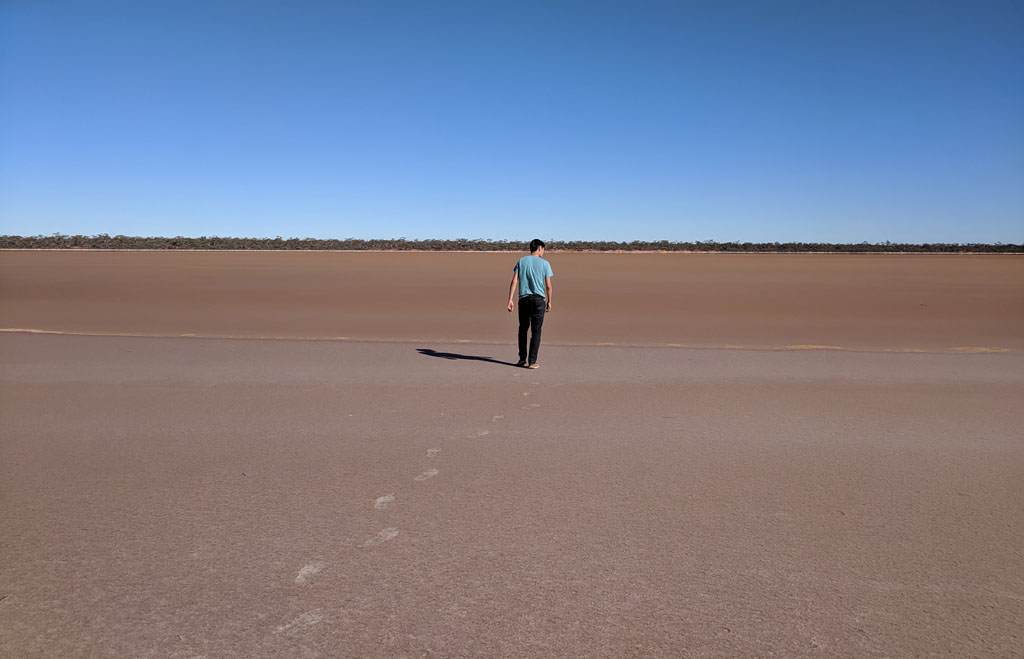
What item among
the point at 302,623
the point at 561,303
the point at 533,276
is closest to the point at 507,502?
the point at 302,623

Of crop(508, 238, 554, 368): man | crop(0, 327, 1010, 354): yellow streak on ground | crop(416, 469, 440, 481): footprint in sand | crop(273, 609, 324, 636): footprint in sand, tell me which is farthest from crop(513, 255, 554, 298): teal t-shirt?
crop(273, 609, 324, 636): footprint in sand

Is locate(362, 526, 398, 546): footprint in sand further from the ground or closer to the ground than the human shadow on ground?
closer to the ground

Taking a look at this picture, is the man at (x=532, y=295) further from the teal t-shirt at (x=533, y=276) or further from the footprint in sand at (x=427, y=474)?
the footprint in sand at (x=427, y=474)

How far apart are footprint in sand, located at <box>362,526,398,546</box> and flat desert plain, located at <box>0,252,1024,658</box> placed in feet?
0.06

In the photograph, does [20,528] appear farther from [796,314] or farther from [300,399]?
[796,314]

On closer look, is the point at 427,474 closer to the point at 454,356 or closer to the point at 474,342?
the point at 454,356

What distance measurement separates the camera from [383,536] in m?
4.05

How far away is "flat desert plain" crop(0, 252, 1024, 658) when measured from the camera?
10.3ft

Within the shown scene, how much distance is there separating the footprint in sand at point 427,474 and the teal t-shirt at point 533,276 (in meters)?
5.20

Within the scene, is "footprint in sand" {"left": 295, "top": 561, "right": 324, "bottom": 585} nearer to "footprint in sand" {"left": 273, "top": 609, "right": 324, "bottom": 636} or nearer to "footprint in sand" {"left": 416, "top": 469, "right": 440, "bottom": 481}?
"footprint in sand" {"left": 273, "top": 609, "right": 324, "bottom": 636}

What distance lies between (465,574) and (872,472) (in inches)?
132

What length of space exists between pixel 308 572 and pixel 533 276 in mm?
6981

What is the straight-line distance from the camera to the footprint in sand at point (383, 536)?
13.0ft

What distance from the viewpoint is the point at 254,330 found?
14984 millimetres
